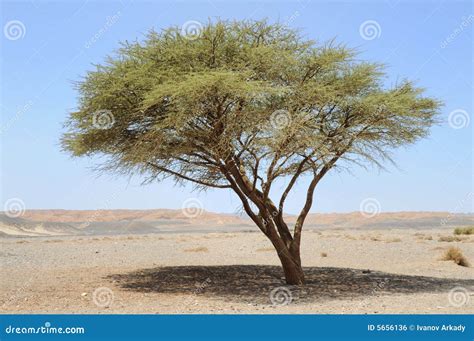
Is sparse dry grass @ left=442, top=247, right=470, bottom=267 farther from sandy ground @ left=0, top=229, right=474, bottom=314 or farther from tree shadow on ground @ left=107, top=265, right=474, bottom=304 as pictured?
tree shadow on ground @ left=107, top=265, right=474, bottom=304

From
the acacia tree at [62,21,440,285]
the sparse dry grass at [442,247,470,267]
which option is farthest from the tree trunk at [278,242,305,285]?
the sparse dry grass at [442,247,470,267]

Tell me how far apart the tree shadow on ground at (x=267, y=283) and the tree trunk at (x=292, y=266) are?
13.3 inches

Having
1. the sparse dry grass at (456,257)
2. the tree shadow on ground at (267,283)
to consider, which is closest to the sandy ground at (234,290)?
the tree shadow on ground at (267,283)

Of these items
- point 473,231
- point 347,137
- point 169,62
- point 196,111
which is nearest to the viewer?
point 196,111

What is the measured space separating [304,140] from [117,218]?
383 ft

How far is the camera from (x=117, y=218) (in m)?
127

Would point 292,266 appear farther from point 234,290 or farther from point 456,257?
point 456,257

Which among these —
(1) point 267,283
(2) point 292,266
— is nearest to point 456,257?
(2) point 292,266

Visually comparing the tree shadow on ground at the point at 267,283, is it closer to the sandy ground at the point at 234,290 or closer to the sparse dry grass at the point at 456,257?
the sandy ground at the point at 234,290

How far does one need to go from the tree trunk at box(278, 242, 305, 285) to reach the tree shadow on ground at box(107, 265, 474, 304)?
1.11 feet

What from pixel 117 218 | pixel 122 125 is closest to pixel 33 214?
pixel 117 218

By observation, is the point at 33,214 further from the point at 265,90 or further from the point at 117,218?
the point at 265,90

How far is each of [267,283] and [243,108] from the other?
5581mm

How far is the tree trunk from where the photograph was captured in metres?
16.6
